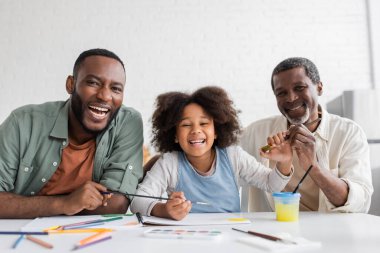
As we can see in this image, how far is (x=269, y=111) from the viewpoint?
3295mm

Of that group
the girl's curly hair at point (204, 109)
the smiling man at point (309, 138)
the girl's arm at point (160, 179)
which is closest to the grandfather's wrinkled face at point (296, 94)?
the smiling man at point (309, 138)

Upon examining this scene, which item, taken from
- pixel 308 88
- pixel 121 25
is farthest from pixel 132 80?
pixel 308 88

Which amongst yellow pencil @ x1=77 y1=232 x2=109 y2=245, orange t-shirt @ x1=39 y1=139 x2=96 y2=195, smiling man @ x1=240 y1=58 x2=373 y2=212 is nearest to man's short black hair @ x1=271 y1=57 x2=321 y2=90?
smiling man @ x1=240 y1=58 x2=373 y2=212

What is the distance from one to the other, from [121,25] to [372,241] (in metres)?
2.96

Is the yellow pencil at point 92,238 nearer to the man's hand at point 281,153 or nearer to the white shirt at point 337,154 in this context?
the man's hand at point 281,153

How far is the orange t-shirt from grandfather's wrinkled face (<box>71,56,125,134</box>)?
0.12m

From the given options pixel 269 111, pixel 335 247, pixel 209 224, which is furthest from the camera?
pixel 269 111

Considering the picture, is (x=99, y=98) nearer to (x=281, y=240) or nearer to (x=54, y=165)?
(x=54, y=165)

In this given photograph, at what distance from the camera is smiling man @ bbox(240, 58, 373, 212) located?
1.39 metres

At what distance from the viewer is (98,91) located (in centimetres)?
150

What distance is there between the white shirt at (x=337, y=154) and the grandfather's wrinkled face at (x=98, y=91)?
74 cm

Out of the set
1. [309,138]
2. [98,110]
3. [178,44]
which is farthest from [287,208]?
[178,44]

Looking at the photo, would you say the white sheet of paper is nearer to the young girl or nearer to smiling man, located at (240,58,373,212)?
the young girl

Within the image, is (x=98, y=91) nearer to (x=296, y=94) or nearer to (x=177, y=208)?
(x=177, y=208)
